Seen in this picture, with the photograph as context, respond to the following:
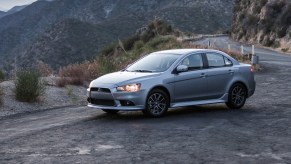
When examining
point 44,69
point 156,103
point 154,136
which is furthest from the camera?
point 44,69

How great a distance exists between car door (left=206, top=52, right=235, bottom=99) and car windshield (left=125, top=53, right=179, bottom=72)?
1.04 m

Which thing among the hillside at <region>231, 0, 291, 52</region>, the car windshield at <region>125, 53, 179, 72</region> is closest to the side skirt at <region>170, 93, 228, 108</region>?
the car windshield at <region>125, 53, 179, 72</region>

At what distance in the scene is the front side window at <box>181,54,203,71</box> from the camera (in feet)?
41.9

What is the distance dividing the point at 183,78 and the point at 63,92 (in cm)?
675

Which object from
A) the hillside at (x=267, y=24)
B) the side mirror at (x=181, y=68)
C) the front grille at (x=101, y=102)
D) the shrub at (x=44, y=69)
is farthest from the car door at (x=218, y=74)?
the hillside at (x=267, y=24)

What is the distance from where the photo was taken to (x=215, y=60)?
13.4 metres

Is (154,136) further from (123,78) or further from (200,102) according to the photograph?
(200,102)

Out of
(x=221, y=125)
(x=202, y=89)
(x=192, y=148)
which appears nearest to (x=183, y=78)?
(x=202, y=89)

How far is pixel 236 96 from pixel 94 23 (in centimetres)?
10376

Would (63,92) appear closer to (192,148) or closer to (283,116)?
(283,116)

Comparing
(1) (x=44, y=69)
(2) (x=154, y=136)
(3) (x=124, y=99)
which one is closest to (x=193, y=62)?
(3) (x=124, y=99)

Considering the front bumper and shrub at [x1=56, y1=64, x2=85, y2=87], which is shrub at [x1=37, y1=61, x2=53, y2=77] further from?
the front bumper

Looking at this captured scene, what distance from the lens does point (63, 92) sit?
18.0 meters

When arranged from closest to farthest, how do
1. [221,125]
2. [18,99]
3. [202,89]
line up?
[221,125], [202,89], [18,99]
